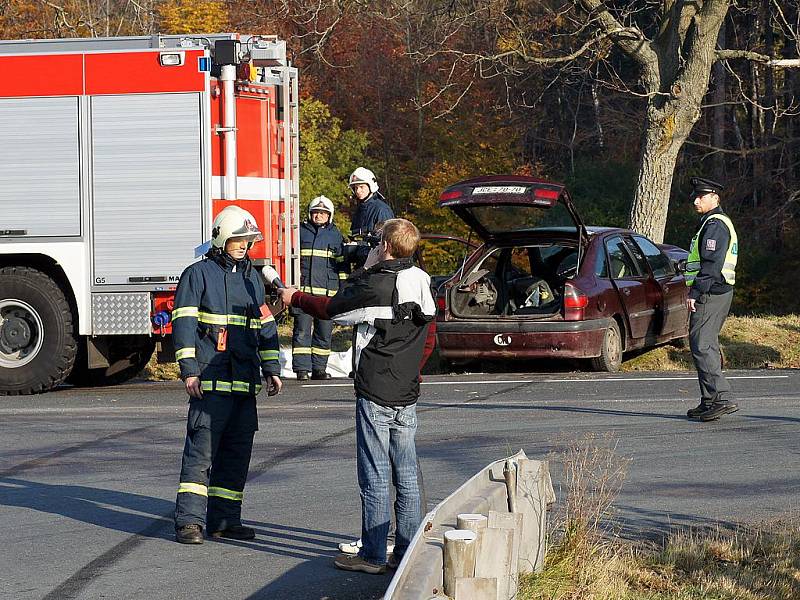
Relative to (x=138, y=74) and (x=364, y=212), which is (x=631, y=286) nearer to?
(x=364, y=212)

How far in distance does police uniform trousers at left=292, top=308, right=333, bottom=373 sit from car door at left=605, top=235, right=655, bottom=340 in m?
3.06

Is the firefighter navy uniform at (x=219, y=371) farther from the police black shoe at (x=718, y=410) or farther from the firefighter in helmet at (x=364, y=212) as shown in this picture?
the firefighter in helmet at (x=364, y=212)

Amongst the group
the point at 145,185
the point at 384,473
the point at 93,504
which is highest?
the point at 145,185

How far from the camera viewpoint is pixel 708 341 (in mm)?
9953

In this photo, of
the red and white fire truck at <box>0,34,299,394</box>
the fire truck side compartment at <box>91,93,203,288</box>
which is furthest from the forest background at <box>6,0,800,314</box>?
the fire truck side compartment at <box>91,93,203,288</box>

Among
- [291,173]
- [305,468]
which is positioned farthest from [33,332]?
[305,468]

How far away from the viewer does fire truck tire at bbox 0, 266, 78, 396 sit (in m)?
12.3

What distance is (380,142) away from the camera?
42469 mm

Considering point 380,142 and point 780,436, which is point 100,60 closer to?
point 780,436

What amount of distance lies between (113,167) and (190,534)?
6.39 m

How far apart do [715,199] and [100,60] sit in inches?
230

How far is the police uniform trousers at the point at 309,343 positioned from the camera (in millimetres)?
13078

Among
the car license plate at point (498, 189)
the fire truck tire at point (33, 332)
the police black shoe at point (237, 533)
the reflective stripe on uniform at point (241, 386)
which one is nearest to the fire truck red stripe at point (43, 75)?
the fire truck tire at point (33, 332)

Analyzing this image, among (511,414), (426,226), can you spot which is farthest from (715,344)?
(426,226)
